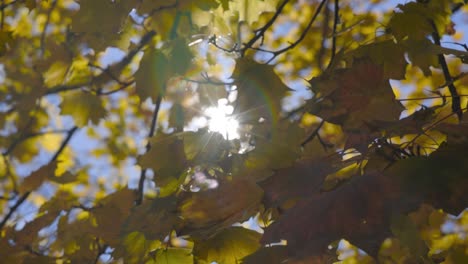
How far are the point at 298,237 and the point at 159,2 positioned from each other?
1.37 m

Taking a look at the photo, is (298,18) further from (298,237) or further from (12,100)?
(298,237)

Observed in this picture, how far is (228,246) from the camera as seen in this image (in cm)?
149

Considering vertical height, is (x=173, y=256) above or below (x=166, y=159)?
below

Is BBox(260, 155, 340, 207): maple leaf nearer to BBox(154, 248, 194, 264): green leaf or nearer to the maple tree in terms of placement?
the maple tree

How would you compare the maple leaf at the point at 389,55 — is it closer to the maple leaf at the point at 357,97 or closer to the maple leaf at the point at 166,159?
the maple leaf at the point at 357,97

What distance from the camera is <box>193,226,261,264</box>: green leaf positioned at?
→ 1462mm

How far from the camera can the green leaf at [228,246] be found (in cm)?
146

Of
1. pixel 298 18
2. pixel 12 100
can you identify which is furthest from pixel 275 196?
pixel 298 18

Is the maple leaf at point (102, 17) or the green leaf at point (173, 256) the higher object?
the maple leaf at point (102, 17)

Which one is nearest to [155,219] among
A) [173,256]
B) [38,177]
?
[173,256]

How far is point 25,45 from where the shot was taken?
4.39 m

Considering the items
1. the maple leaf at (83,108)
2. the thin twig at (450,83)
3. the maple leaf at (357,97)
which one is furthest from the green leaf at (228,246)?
the maple leaf at (83,108)

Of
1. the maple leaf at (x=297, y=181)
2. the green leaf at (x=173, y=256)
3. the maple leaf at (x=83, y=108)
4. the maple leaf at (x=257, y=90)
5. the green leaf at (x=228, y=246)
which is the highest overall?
the maple leaf at (x=297, y=181)

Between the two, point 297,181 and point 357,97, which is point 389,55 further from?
point 297,181
